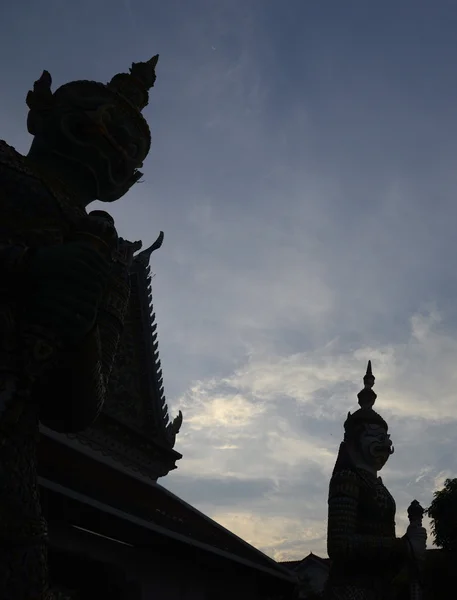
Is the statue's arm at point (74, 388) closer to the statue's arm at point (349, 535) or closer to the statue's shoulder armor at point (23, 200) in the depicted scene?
the statue's shoulder armor at point (23, 200)

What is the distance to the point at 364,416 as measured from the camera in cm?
674

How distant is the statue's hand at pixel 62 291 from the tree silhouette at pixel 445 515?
1898 cm

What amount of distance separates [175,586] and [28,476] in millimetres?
5834

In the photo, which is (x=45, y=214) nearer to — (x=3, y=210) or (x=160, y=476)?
(x=3, y=210)

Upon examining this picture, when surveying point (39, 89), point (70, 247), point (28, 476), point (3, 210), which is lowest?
point (28, 476)

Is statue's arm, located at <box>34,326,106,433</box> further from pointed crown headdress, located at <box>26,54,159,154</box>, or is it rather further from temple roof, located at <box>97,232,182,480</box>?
temple roof, located at <box>97,232,182,480</box>

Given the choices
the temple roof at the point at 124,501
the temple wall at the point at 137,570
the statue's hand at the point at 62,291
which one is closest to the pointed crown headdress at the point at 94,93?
the statue's hand at the point at 62,291

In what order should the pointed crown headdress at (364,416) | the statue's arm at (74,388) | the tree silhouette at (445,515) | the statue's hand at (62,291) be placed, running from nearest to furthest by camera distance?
the statue's hand at (62,291), the statue's arm at (74,388), the pointed crown headdress at (364,416), the tree silhouette at (445,515)

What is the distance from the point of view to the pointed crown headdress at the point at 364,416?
669 centimetres

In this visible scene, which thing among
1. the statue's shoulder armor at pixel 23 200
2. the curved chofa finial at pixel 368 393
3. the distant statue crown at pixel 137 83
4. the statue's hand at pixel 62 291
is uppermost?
the curved chofa finial at pixel 368 393

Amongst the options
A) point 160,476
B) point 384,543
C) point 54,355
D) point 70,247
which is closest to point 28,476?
point 54,355

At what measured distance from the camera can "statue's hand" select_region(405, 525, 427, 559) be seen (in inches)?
214

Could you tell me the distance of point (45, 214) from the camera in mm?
2357

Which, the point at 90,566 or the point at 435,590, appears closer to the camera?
the point at 90,566
